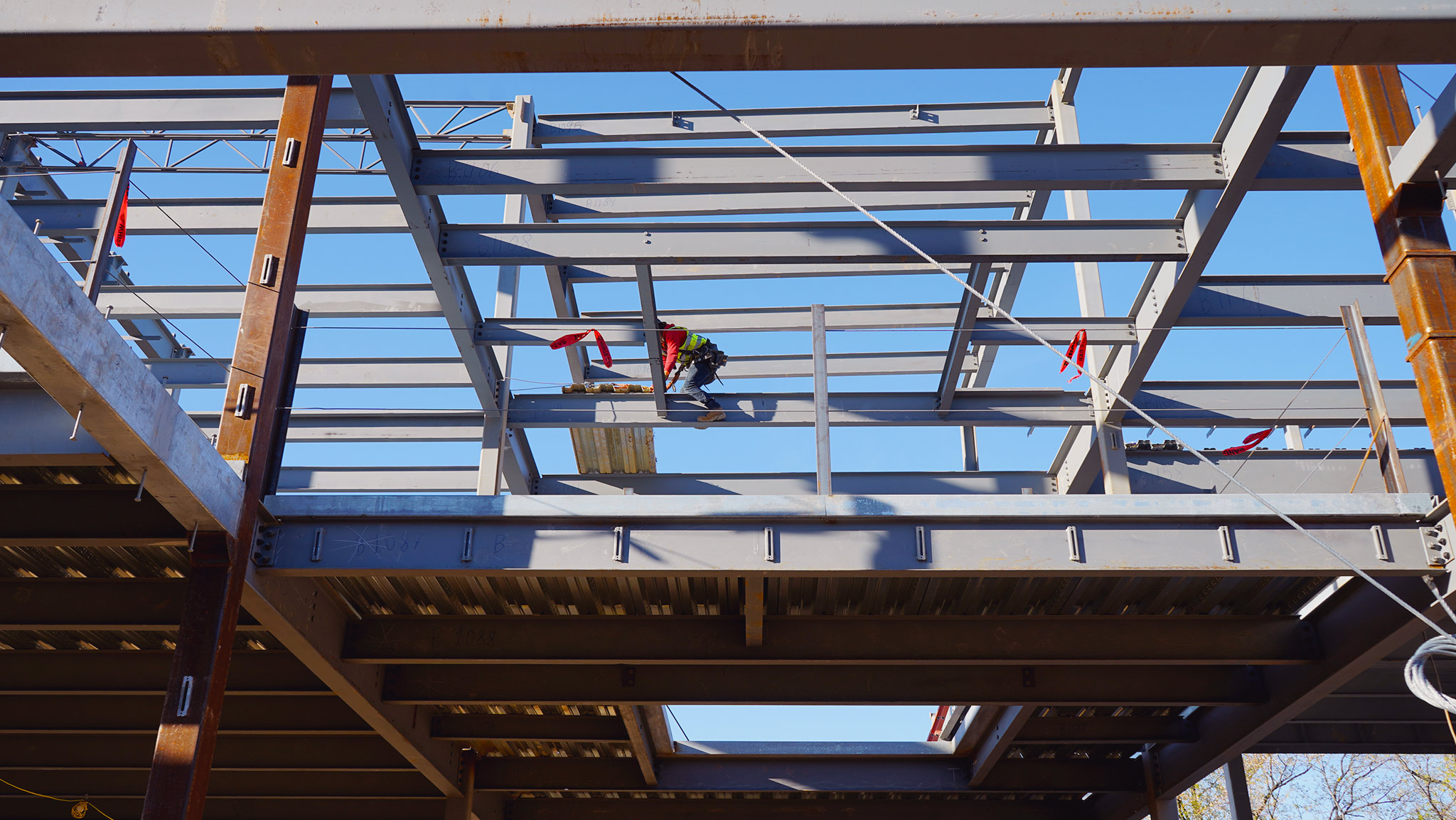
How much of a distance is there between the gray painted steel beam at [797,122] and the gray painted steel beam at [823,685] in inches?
271

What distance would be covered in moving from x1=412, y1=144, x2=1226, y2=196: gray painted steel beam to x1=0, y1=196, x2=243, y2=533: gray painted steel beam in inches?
186

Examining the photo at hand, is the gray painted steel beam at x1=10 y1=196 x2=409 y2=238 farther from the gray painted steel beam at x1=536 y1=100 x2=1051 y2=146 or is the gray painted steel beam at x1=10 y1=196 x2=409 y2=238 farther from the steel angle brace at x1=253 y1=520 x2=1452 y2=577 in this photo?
the steel angle brace at x1=253 y1=520 x2=1452 y2=577

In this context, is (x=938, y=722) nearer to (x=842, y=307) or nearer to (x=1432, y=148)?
(x=842, y=307)

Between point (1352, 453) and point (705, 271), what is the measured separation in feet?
29.3

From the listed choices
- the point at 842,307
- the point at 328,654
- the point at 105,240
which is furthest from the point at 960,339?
the point at 105,240

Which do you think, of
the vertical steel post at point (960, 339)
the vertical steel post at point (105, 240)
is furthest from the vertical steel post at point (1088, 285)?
the vertical steel post at point (105, 240)

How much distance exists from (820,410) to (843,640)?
103 inches

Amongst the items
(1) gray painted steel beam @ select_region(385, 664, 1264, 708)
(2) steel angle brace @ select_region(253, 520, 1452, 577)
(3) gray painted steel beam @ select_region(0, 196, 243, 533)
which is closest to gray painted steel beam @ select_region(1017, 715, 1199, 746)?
(1) gray painted steel beam @ select_region(385, 664, 1264, 708)

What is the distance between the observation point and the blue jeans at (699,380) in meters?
14.2

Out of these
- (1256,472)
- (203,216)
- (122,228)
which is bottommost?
(1256,472)

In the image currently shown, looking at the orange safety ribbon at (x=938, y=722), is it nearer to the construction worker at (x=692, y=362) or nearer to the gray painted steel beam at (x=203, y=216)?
the construction worker at (x=692, y=362)

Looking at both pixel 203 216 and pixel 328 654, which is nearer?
pixel 328 654

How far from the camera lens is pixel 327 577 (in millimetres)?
9555

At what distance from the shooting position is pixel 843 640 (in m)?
10.3
